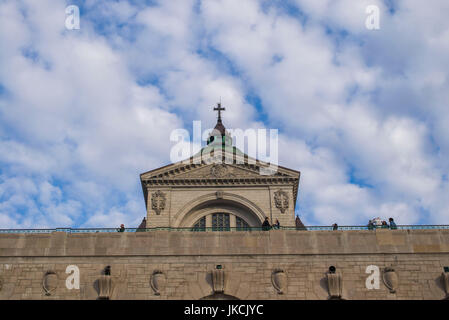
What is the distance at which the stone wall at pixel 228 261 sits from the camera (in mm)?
21672

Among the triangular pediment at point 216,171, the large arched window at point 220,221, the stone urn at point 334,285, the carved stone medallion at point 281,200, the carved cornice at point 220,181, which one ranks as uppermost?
the triangular pediment at point 216,171

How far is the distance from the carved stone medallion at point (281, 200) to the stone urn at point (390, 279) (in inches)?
786

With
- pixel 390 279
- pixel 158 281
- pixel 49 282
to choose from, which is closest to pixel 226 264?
pixel 158 281

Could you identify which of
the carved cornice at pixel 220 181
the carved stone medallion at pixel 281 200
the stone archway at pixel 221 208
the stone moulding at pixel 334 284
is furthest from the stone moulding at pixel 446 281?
the carved cornice at pixel 220 181

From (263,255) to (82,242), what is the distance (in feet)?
26.0

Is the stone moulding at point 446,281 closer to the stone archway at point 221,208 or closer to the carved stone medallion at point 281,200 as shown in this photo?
the carved stone medallion at point 281,200

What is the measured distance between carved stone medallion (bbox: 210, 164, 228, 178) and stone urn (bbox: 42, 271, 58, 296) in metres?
22.8

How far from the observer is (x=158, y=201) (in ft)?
139

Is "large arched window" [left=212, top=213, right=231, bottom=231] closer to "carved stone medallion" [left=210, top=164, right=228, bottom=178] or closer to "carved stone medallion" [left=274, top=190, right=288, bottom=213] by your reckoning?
"carved stone medallion" [left=210, top=164, right=228, bottom=178]

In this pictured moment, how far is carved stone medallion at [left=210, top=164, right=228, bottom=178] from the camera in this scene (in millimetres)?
43750

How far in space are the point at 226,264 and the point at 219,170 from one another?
22076 millimetres

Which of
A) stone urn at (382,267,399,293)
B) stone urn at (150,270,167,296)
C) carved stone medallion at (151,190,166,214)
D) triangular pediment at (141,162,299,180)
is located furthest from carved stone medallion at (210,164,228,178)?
stone urn at (382,267,399,293)
